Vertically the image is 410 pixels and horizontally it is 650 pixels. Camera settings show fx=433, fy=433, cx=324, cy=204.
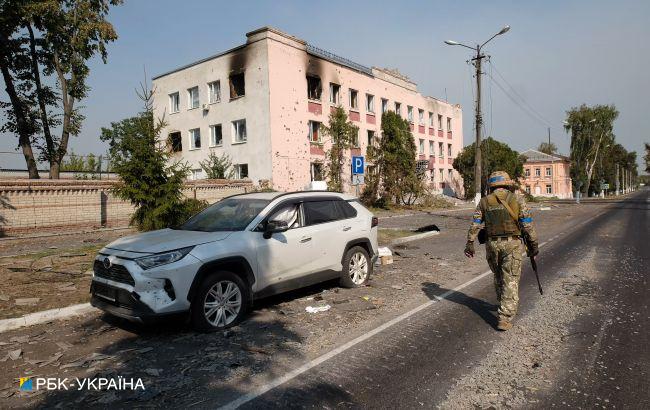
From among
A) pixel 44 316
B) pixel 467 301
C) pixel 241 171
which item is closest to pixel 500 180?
pixel 467 301

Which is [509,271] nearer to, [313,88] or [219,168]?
[219,168]

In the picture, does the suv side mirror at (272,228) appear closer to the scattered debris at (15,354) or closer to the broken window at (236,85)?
the scattered debris at (15,354)

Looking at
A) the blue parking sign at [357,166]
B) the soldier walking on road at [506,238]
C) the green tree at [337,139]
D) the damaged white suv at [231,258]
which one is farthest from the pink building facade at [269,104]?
the soldier walking on road at [506,238]

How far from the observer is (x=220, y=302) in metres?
5.45

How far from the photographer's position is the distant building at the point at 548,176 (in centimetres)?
7894

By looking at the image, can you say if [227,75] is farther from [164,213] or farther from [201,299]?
[201,299]

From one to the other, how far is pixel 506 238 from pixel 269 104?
22539mm

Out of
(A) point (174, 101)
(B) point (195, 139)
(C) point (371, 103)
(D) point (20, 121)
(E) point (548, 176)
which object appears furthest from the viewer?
(E) point (548, 176)

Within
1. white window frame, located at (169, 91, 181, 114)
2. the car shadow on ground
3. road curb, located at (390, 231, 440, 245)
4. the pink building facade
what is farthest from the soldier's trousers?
white window frame, located at (169, 91, 181, 114)

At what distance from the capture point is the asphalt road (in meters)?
3.64

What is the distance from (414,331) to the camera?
17.5 ft

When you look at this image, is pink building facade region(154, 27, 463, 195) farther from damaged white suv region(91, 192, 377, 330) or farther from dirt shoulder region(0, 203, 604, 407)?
dirt shoulder region(0, 203, 604, 407)

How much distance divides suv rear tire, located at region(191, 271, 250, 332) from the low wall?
9.68 meters

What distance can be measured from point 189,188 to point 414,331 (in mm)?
17714
